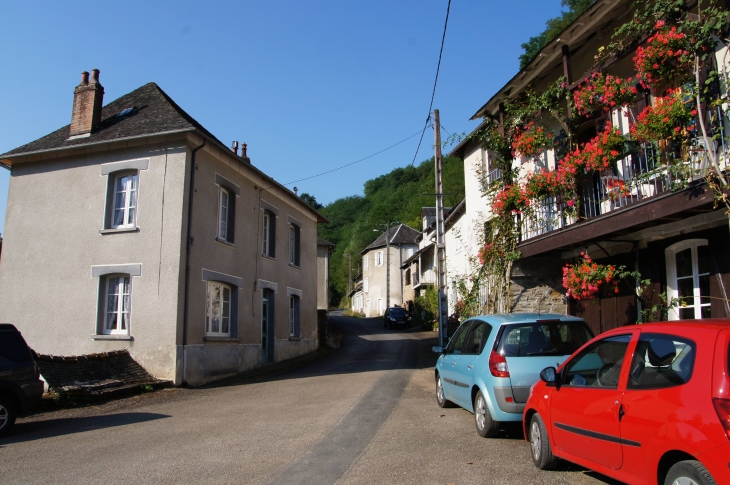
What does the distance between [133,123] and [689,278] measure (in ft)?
46.2

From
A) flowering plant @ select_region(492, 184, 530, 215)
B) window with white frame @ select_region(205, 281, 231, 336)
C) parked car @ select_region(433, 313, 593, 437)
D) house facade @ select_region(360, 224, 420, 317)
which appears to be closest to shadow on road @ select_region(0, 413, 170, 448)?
window with white frame @ select_region(205, 281, 231, 336)

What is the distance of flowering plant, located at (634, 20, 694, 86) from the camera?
8.19 m

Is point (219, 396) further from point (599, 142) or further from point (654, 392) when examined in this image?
point (654, 392)

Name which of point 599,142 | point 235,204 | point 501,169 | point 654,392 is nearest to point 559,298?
point 501,169

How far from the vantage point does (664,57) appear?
27.6ft

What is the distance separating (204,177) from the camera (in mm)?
15773

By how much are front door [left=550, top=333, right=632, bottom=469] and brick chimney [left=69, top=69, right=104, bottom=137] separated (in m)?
15.2

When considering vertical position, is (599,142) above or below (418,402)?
above

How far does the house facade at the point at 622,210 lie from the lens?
841cm

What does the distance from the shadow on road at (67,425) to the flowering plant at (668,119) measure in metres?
9.18

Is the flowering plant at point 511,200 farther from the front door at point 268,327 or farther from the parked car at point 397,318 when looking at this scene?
the parked car at point 397,318

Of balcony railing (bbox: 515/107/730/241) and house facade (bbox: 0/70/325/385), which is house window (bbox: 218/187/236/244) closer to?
house facade (bbox: 0/70/325/385)

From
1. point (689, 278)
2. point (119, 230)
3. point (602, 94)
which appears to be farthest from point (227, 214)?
point (689, 278)

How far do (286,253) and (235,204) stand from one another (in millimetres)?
4620
